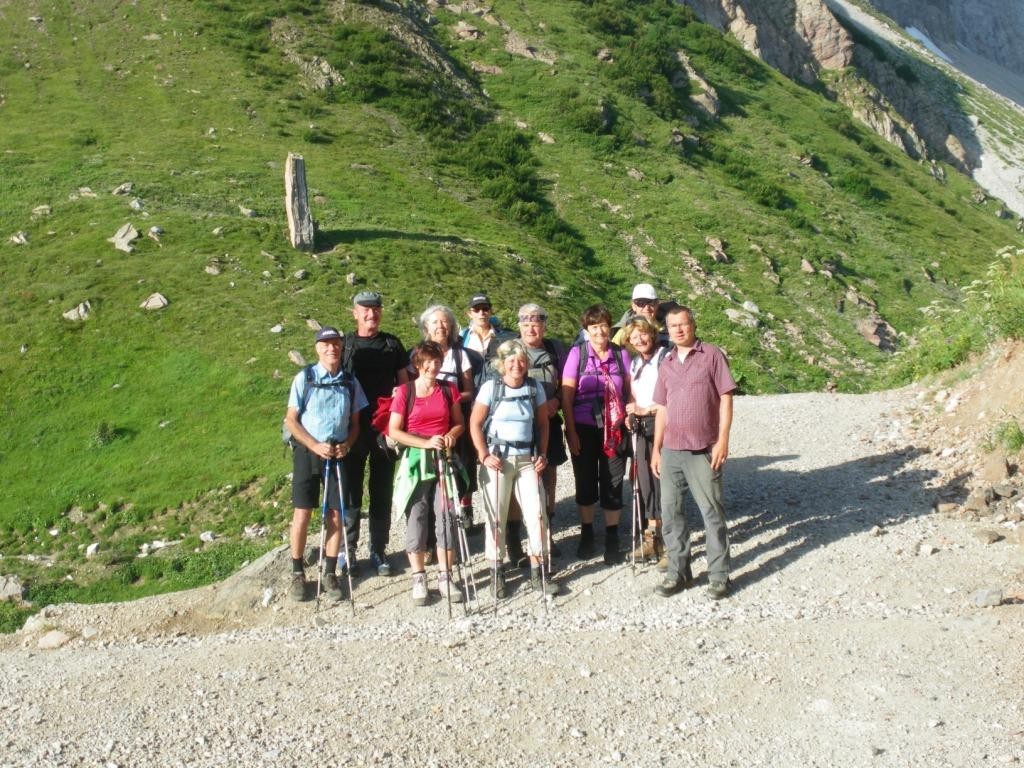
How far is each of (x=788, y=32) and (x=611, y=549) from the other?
80.3 meters

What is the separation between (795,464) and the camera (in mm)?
13930

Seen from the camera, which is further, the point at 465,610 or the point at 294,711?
the point at 465,610

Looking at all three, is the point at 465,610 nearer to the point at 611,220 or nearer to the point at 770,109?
the point at 611,220

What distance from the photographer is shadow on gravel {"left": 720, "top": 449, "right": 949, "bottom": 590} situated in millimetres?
10203

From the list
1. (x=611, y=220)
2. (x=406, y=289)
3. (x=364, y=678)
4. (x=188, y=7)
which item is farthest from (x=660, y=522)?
(x=188, y=7)

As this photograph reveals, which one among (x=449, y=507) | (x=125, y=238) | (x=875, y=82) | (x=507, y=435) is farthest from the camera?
(x=875, y=82)

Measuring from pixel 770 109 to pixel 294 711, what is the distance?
5527 centimetres

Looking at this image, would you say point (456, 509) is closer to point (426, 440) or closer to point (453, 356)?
point (426, 440)

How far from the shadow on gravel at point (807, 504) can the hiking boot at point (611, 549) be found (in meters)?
0.93

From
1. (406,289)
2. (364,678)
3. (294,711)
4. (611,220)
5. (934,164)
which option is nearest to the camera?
(294,711)

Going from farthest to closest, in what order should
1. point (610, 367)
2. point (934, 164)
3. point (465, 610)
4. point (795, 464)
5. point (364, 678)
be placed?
point (934, 164) < point (795, 464) < point (610, 367) < point (465, 610) < point (364, 678)

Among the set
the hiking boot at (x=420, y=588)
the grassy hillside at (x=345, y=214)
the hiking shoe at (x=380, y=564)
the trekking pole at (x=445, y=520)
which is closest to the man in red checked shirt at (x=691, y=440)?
the trekking pole at (x=445, y=520)

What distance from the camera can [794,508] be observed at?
11648 mm

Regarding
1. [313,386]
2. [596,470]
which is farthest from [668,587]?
[313,386]
